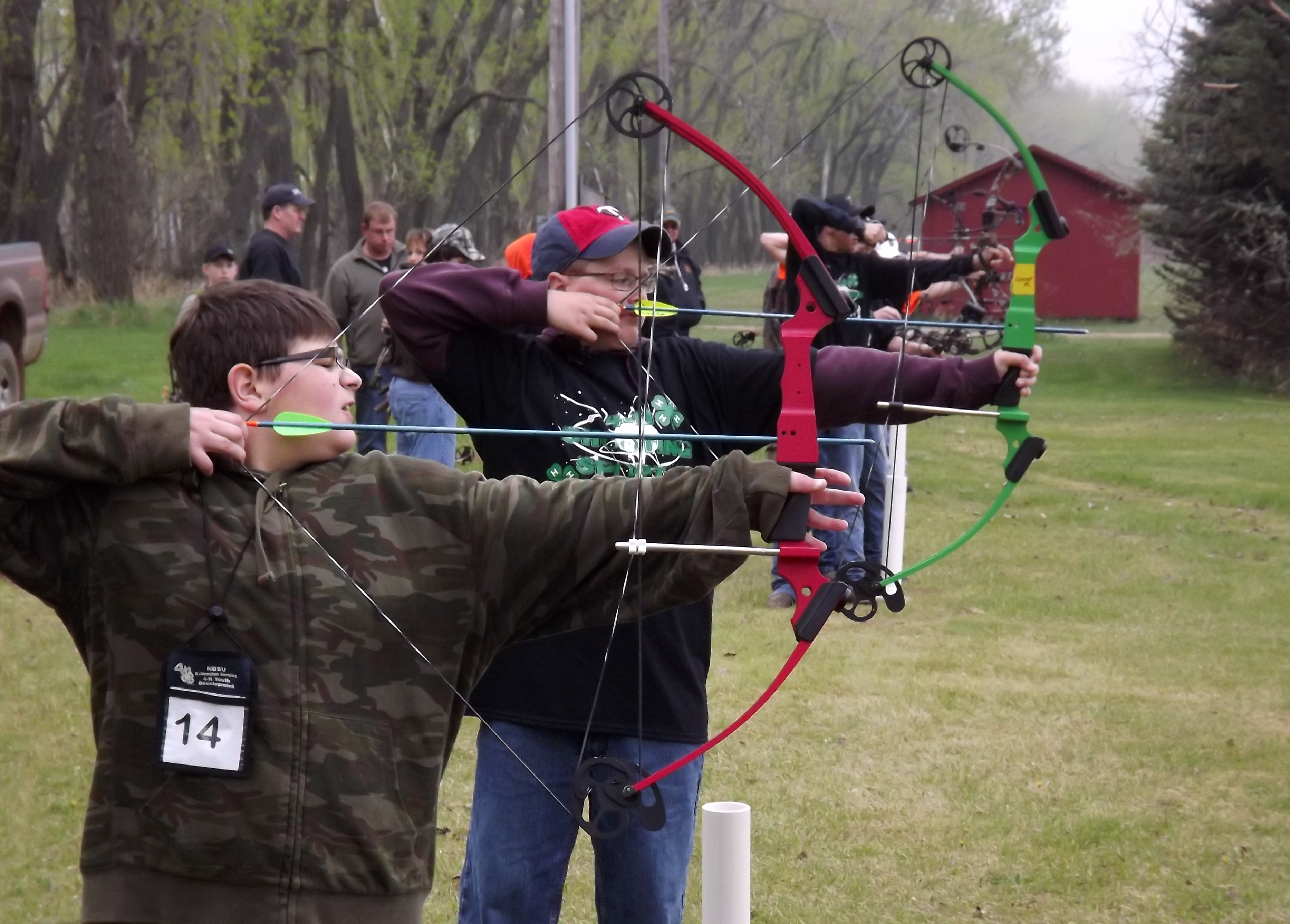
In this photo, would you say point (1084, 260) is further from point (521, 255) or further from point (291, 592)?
point (291, 592)

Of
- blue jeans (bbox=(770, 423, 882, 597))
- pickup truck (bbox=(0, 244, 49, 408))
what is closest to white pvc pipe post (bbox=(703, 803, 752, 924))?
blue jeans (bbox=(770, 423, 882, 597))

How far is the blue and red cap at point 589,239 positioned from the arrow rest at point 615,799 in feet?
2.69

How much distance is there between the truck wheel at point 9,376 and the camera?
9055mm

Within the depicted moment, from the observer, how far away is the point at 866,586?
6.35 ft

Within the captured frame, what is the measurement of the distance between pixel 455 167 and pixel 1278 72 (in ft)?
54.2

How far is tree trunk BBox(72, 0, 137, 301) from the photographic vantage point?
1916 cm

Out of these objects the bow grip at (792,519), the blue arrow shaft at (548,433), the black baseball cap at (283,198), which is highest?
the black baseball cap at (283,198)

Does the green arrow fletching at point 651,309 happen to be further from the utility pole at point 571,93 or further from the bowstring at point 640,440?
the utility pole at point 571,93

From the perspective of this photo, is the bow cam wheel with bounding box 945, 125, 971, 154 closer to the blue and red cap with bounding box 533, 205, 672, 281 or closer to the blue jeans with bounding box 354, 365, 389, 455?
the blue and red cap with bounding box 533, 205, 672, 281

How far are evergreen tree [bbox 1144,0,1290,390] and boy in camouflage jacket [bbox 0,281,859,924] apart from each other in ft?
49.7

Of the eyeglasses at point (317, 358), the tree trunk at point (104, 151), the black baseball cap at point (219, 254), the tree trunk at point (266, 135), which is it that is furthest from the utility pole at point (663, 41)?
the eyeglasses at point (317, 358)

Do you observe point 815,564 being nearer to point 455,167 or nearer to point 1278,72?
point 1278,72

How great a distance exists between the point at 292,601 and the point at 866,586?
30.1 inches

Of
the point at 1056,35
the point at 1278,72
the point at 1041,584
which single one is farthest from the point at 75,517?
the point at 1056,35
